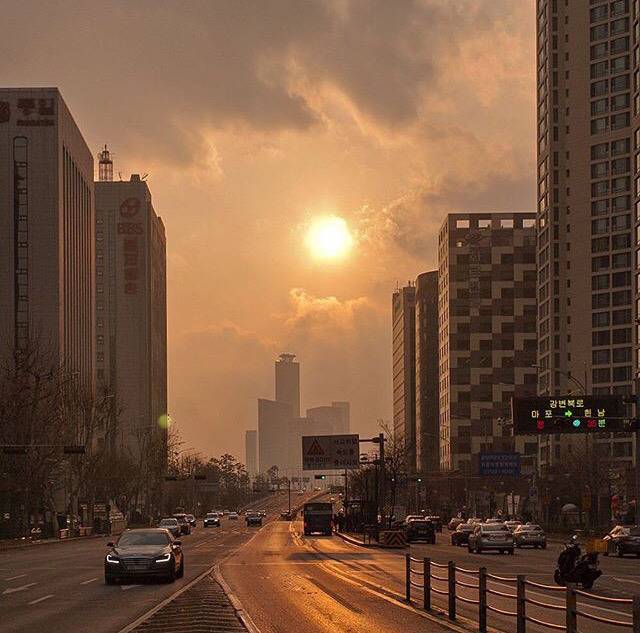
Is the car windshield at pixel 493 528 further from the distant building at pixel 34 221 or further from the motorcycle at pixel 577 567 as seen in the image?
the distant building at pixel 34 221

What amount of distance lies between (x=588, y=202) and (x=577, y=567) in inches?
5214

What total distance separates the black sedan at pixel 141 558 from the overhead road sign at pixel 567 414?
2307 cm

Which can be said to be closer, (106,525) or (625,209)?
(106,525)

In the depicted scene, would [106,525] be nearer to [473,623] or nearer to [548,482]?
[548,482]

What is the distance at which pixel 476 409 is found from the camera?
623 feet

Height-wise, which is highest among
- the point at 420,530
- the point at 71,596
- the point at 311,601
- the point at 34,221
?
the point at 34,221

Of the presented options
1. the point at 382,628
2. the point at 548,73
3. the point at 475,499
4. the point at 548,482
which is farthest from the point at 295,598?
the point at 548,73

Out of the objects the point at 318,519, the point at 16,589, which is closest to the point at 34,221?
the point at 318,519

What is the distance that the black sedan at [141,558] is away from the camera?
1406 inches

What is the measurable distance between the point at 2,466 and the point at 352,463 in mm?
24135

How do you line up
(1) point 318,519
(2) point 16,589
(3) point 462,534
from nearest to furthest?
1. (2) point 16,589
2. (3) point 462,534
3. (1) point 318,519

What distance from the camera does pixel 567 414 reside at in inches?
2190

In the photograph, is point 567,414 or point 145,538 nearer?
point 145,538

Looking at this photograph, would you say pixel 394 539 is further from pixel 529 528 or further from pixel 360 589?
pixel 360 589
